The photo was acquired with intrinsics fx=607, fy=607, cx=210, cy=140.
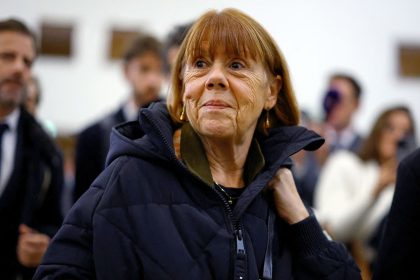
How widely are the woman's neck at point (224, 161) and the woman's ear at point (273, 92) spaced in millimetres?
210

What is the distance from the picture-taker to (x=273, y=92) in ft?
7.61

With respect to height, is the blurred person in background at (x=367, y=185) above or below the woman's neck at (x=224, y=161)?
below

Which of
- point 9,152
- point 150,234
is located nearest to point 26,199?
point 9,152

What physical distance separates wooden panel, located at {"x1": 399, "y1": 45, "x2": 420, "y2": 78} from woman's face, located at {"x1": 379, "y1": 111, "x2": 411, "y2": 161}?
11.1 m

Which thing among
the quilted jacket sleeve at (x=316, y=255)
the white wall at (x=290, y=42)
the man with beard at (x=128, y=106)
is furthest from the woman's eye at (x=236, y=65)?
the white wall at (x=290, y=42)

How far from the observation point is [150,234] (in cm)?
184

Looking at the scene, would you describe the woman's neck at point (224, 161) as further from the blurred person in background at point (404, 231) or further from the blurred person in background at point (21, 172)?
the blurred person in background at point (21, 172)

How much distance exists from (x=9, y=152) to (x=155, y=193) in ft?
5.09

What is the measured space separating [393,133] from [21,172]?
2489mm

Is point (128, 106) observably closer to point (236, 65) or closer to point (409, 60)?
point (236, 65)

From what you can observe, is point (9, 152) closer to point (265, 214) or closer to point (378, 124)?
point (265, 214)

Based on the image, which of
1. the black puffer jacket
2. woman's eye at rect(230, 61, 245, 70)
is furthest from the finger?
woman's eye at rect(230, 61, 245, 70)

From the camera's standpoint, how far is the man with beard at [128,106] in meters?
3.53

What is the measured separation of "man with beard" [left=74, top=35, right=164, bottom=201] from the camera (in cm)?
353
